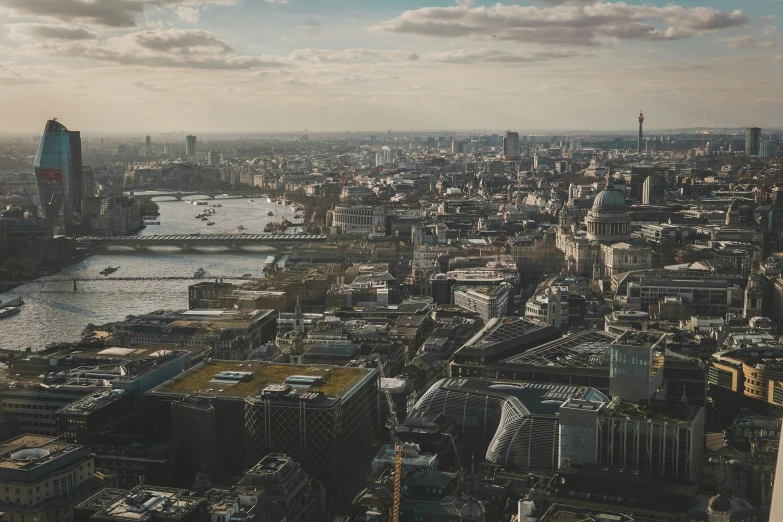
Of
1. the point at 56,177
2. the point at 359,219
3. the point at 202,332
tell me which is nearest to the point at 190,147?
the point at 56,177

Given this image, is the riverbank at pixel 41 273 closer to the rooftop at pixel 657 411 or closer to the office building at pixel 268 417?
the office building at pixel 268 417

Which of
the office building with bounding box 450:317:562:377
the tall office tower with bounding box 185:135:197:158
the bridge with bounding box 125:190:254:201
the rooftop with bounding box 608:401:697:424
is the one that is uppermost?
the tall office tower with bounding box 185:135:197:158

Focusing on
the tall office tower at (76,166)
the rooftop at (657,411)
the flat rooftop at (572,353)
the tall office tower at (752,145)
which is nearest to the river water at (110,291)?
the tall office tower at (76,166)

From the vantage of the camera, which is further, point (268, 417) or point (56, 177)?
point (56, 177)

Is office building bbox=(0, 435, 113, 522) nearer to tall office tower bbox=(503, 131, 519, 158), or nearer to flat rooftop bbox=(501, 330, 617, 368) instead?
flat rooftop bbox=(501, 330, 617, 368)

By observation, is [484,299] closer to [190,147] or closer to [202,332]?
[202,332]

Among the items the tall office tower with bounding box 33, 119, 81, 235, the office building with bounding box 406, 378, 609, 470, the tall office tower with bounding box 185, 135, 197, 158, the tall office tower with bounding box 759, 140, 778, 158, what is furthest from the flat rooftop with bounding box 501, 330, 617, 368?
the tall office tower with bounding box 185, 135, 197, 158

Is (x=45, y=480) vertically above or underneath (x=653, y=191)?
underneath

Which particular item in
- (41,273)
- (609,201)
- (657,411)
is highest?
(609,201)
